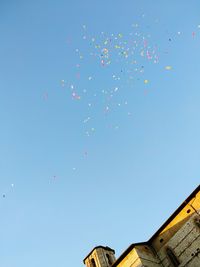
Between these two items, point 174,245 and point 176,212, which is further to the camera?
point 176,212

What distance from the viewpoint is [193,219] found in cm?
2072

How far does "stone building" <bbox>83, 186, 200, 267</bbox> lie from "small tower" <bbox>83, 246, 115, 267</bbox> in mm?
7022

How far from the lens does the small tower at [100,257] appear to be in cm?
2869

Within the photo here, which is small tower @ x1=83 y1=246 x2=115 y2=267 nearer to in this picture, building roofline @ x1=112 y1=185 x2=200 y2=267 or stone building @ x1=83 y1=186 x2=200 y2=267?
building roofline @ x1=112 y1=185 x2=200 y2=267

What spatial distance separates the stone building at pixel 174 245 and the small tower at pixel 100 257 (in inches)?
276

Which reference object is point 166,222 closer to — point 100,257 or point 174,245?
point 174,245

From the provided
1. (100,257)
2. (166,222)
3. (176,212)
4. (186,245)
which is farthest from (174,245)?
(100,257)

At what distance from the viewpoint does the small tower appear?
94.1 ft

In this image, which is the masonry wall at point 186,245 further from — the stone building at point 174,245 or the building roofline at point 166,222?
the building roofline at point 166,222

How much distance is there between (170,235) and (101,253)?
36.3 feet

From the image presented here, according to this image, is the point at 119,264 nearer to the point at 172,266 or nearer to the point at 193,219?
the point at 172,266

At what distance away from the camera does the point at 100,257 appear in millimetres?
29250

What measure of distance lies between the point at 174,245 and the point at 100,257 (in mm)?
11317

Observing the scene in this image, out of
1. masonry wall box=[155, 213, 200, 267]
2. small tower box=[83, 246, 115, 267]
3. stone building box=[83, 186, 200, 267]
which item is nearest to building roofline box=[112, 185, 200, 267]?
stone building box=[83, 186, 200, 267]
